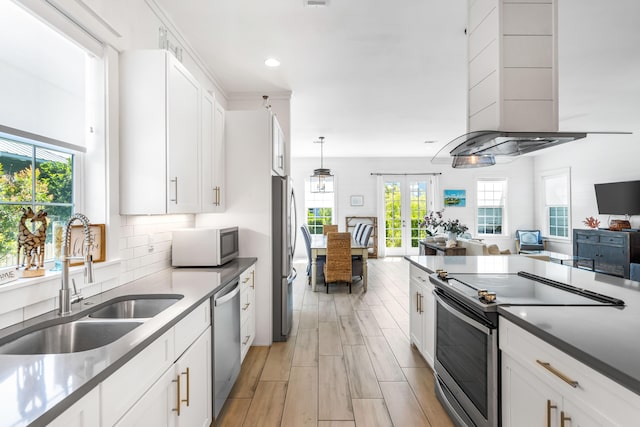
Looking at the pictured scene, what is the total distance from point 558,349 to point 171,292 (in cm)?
181

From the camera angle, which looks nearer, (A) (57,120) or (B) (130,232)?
(A) (57,120)

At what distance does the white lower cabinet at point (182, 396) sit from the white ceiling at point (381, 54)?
7.63 feet

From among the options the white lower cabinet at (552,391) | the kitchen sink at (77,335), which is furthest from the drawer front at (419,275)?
the kitchen sink at (77,335)

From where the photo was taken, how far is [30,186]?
4.99ft

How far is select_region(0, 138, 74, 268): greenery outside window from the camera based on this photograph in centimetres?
139

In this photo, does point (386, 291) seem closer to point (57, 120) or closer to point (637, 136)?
point (57, 120)

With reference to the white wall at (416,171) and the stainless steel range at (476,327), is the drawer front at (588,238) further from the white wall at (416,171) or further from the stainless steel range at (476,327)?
the stainless steel range at (476,327)

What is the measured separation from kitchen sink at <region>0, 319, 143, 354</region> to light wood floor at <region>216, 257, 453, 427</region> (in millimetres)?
1070

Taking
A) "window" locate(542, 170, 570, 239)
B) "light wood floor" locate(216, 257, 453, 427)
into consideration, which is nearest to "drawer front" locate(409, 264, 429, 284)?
"light wood floor" locate(216, 257, 453, 427)

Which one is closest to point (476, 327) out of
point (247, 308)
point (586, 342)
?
point (586, 342)

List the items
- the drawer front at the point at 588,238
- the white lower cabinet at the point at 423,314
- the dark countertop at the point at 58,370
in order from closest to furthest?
the dark countertop at the point at 58,370 → the white lower cabinet at the point at 423,314 → the drawer front at the point at 588,238

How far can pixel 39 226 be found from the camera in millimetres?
1464

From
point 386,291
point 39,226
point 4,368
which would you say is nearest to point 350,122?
point 386,291

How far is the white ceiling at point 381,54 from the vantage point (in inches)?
96.0
